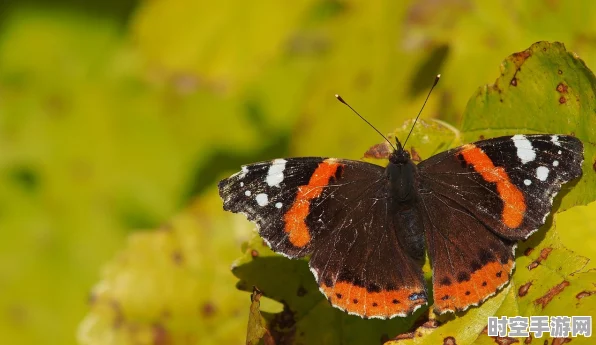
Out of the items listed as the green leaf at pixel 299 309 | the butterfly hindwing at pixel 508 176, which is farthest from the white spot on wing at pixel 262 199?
the butterfly hindwing at pixel 508 176

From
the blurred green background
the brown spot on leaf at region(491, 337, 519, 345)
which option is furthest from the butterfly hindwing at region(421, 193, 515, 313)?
the blurred green background

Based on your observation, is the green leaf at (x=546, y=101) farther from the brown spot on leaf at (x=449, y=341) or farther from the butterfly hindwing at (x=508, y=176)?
the brown spot on leaf at (x=449, y=341)

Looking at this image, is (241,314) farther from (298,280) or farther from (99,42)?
(99,42)

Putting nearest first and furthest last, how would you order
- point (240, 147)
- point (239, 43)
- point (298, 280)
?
1. point (298, 280)
2. point (239, 43)
3. point (240, 147)

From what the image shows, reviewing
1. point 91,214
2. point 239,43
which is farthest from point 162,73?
point 91,214

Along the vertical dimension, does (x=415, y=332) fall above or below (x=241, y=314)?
below

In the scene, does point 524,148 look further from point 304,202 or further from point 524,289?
point 304,202
